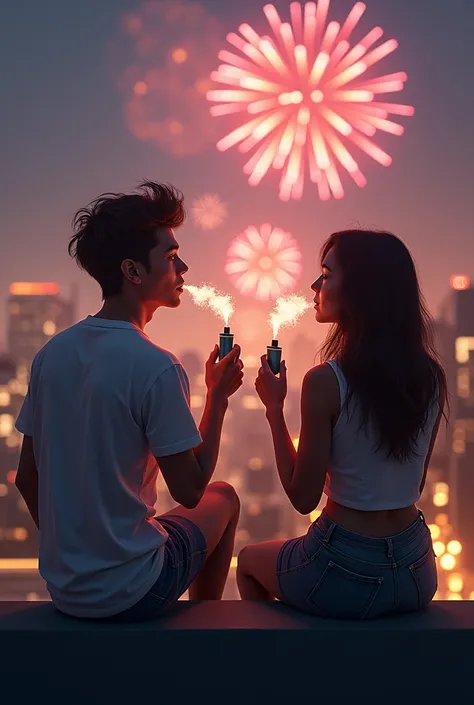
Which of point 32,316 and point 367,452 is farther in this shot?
point 32,316

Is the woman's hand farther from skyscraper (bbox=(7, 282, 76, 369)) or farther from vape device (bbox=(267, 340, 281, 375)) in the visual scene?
skyscraper (bbox=(7, 282, 76, 369))

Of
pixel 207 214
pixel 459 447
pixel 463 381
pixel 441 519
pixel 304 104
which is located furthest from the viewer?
pixel 441 519

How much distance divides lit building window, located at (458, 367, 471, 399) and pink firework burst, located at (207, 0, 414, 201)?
16.1 feet

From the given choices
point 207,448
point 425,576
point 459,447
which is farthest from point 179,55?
point 459,447

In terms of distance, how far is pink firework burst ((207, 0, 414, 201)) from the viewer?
118 inches

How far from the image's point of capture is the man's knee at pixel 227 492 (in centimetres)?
191

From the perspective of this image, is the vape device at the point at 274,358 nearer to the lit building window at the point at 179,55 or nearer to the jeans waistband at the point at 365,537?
the jeans waistband at the point at 365,537

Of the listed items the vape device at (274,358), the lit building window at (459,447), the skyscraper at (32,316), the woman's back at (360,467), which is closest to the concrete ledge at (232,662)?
the woman's back at (360,467)

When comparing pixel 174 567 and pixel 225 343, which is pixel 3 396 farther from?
pixel 174 567

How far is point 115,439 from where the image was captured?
1.43 meters

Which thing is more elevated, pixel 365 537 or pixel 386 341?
pixel 386 341

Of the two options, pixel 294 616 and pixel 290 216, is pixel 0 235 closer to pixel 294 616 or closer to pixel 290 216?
pixel 290 216

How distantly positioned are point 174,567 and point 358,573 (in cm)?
43

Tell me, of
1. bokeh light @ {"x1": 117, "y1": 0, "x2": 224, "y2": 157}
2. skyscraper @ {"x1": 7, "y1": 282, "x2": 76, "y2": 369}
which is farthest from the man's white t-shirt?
skyscraper @ {"x1": 7, "y1": 282, "x2": 76, "y2": 369}
